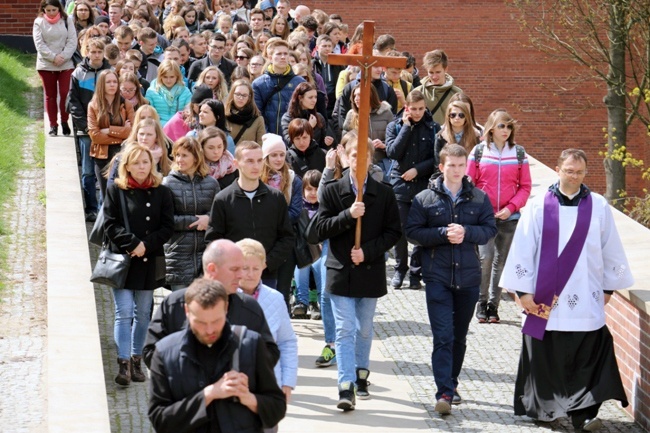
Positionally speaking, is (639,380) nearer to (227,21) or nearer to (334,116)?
(334,116)

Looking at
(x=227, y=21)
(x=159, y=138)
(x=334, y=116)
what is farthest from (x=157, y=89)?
(x=227, y=21)

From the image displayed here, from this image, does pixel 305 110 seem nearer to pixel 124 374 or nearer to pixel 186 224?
pixel 186 224

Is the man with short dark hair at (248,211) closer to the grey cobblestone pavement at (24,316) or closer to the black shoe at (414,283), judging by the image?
the grey cobblestone pavement at (24,316)

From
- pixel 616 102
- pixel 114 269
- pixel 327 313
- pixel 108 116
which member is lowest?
pixel 616 102

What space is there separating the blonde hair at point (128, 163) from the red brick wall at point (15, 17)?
1592cm

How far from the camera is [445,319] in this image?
9.41 meters

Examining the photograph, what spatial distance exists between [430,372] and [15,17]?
54.0ft

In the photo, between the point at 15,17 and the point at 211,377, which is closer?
the point at 211,377

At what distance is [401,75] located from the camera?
600 inches

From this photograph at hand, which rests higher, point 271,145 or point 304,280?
point 271,145

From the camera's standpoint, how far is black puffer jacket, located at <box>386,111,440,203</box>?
12664 millimetres

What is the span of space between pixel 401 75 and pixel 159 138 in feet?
16.9

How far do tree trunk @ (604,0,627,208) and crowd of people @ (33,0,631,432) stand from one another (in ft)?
40.8

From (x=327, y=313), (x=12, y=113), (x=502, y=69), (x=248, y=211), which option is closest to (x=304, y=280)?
(x=327, y=313)
